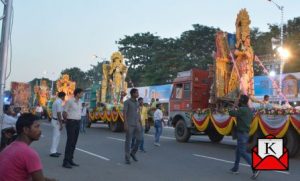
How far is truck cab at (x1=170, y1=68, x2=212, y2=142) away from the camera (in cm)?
1664

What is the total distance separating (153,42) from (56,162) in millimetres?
52263

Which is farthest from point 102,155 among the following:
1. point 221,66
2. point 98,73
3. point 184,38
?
point 98,73

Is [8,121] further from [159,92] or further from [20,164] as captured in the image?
[159,92]

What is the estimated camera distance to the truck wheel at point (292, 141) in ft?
39.1

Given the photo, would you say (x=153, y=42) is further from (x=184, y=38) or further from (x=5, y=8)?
(x=5, y=8)

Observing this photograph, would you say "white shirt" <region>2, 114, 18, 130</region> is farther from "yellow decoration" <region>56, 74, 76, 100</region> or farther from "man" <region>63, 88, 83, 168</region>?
"yellow decoration" <region>56, 74, 76, 100</region>

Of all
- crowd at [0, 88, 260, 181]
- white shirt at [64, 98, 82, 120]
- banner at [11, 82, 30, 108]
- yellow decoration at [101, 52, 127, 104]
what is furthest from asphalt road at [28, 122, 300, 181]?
banner at [11, 82, 30, 108]

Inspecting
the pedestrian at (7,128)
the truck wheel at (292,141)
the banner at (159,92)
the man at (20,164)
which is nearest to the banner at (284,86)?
the banner at (159,92)

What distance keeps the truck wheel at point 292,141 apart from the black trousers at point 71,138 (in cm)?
633

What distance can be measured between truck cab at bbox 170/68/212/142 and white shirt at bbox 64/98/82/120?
7.48 m

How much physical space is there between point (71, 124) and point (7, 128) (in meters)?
2.49

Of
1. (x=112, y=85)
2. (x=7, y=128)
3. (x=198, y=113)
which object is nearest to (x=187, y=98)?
(x=198, y=113)

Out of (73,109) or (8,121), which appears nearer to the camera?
(8,121)

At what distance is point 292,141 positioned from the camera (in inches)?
469
